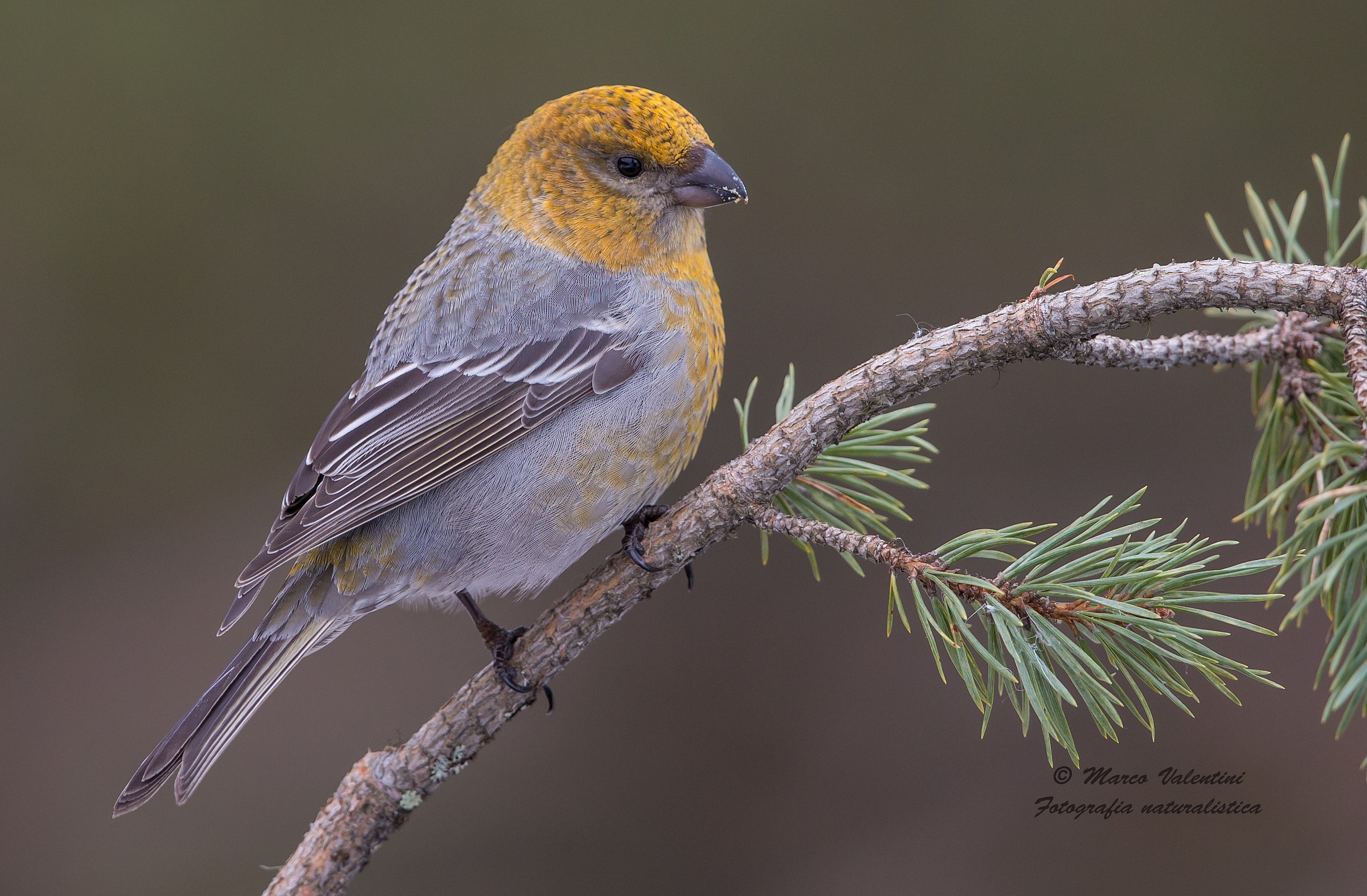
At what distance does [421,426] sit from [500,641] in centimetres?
67

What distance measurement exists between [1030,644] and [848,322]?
2545mm

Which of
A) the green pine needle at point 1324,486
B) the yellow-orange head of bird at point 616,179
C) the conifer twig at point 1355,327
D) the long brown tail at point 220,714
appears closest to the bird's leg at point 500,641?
the long brown tail at point 220,714

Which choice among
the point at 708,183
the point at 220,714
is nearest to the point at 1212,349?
the point at 708,183

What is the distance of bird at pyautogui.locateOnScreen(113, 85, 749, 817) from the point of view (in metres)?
2.73

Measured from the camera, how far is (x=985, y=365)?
1887mm

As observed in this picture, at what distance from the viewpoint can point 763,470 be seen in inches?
81.6

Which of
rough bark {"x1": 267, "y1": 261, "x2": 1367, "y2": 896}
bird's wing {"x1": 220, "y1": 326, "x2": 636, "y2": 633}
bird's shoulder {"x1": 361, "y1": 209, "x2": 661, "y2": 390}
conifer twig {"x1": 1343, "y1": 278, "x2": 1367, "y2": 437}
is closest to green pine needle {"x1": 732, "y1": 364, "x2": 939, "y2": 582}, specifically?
rough bark {"x1": 267, "y1": 261, "x2": 1367, "y2": 896}

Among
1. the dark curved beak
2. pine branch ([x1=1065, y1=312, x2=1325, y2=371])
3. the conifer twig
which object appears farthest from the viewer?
the dark curved beak

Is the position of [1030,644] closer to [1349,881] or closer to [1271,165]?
[1349,881]

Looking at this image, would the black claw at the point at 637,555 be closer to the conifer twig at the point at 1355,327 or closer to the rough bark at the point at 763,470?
the rough bark at the point at 763,470

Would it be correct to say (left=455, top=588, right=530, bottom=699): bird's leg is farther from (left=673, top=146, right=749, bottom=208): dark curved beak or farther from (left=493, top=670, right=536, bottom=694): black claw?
(left=673, top=146, right=749, bottom=208): dark curved beak

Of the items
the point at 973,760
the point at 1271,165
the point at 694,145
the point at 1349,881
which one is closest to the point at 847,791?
the point at 973,760

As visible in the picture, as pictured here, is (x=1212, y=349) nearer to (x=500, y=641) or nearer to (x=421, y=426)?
(x=500, y=641)

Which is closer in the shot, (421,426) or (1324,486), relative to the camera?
(1324,486)
